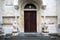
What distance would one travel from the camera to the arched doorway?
520 inches

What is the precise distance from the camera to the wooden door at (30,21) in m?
13.2

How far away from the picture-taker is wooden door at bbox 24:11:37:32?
1320 centimetres

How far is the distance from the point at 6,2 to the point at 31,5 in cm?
254

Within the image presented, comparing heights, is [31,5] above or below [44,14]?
above

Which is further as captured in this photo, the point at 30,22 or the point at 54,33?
the point at 30,22

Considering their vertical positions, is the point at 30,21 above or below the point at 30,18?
below

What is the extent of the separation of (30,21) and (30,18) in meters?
0.30

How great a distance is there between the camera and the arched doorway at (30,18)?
1322 centimetres

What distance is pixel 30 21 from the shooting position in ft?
43.7

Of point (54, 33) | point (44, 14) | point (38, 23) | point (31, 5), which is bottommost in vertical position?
point (54, 33)

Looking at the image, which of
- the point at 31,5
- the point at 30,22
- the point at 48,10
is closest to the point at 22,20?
the point at 30,22

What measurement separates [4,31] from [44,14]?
4040 millimetres

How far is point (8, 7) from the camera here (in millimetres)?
12586

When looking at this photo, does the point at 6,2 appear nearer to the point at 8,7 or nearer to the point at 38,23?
the point at 8,7
